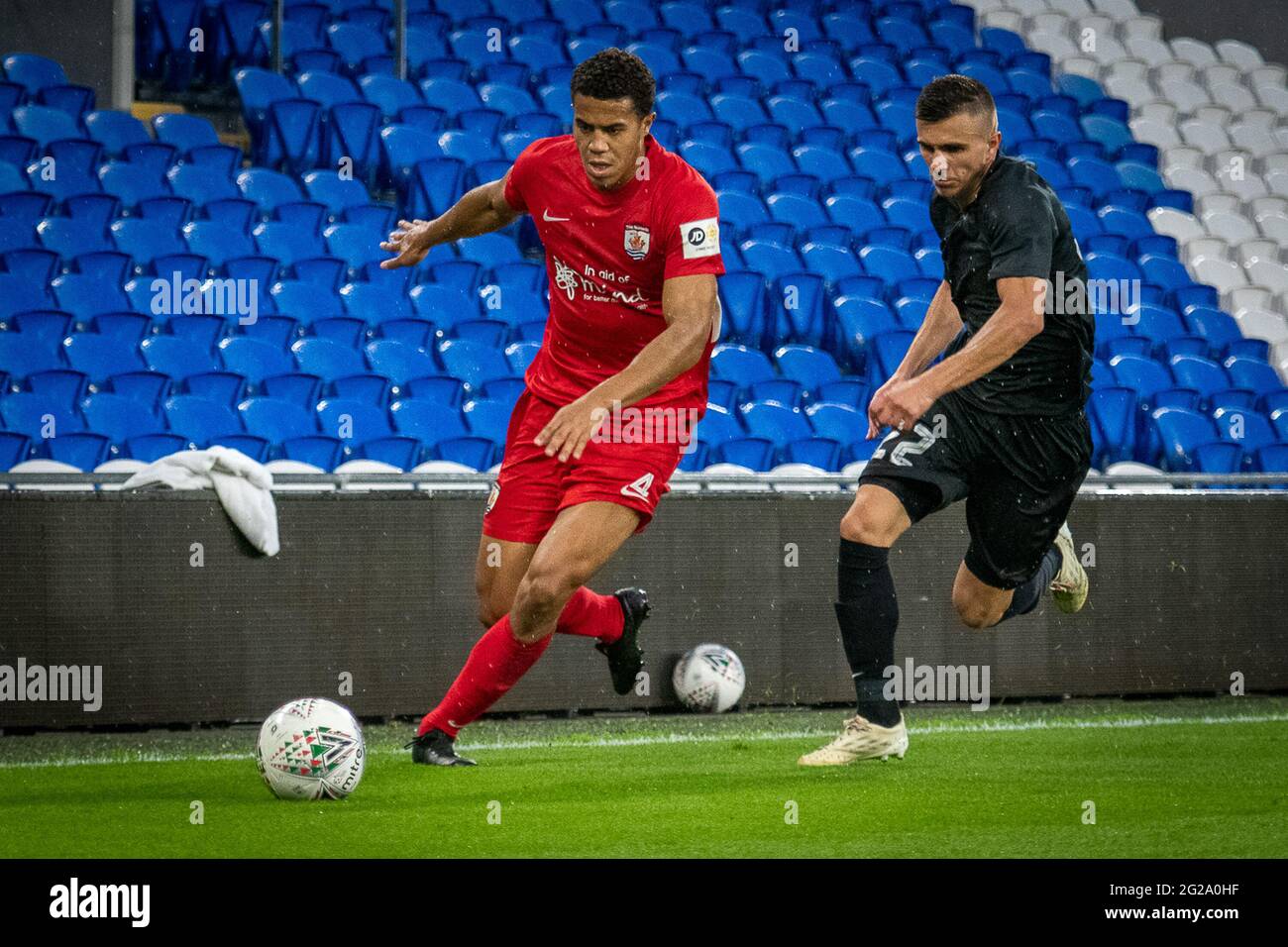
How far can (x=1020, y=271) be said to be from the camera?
5043 millimetres

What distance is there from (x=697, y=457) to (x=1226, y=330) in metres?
6.07

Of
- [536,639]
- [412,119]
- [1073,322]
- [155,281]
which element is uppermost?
[412,119]

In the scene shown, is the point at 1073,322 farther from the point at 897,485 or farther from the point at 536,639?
the point at 536,639

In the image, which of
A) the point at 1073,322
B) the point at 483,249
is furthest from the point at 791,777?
the point at 483,249

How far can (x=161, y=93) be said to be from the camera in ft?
41.1

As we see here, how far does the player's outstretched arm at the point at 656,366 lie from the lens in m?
4.54

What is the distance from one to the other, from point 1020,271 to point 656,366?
44.9 inches

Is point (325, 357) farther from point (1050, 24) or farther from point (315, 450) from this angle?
point (1050, 24)

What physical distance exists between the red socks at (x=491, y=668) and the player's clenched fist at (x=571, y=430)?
3.20ft

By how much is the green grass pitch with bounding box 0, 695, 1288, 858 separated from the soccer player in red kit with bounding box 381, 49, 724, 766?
56 centimetres

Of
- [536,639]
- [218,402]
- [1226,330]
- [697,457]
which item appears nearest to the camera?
[536,639]

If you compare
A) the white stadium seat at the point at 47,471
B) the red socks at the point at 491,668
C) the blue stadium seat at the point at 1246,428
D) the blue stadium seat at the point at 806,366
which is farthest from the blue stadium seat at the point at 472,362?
the blue stadium seat at the point at 1246,428
